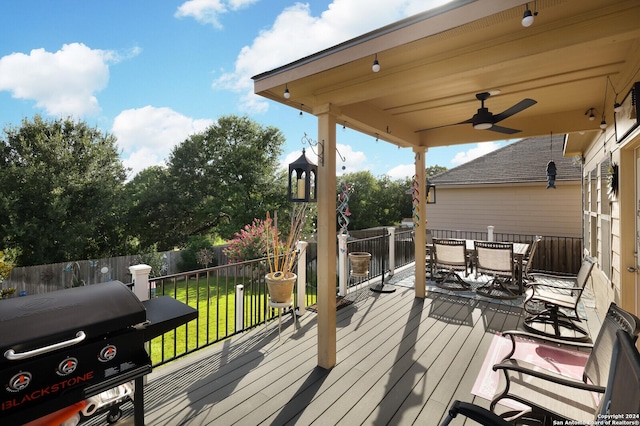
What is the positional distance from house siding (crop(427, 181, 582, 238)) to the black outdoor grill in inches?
405

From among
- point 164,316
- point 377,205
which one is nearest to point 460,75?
point 164,316

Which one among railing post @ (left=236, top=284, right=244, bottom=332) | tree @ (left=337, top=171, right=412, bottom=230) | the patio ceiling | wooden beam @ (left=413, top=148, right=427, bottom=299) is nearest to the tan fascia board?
the patio ceiling

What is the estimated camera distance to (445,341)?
11.1ft

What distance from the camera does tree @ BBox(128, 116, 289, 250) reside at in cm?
1584

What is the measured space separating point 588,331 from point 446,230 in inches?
253

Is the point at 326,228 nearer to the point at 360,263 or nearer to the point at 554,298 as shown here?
the point at 360,263

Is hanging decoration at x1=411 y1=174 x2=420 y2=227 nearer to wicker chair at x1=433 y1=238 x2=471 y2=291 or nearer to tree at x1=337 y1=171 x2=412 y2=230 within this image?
wicker chair at x1=433 y1=238 x2=471 y2=291

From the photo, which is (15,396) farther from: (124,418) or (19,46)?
(19,46)

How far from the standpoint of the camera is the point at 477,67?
6.66 feet

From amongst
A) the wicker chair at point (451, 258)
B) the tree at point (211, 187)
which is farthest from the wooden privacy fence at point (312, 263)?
the tree at point (211, 187)

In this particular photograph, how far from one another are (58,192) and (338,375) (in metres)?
13.8

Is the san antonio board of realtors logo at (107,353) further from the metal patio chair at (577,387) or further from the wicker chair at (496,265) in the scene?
the wicker chair at (496,265)

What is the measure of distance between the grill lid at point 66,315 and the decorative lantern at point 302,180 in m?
1.74

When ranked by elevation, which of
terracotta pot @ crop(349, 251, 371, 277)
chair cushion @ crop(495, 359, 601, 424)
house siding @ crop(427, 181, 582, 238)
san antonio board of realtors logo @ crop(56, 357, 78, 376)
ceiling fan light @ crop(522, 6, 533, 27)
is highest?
ceiling fan light @ crop(522, 6, 533, 27)
